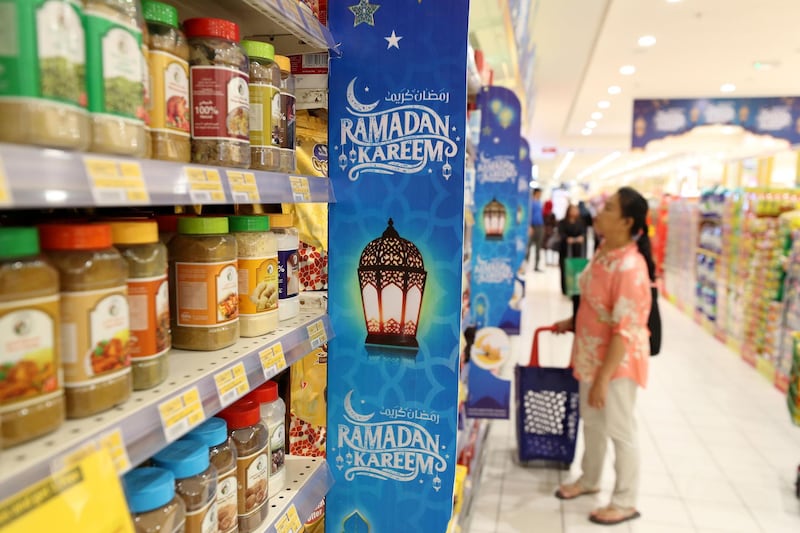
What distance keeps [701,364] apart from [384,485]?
19.0 ft

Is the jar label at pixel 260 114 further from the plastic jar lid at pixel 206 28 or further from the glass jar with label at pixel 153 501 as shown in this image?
the glass jar with label at pixel 153 501

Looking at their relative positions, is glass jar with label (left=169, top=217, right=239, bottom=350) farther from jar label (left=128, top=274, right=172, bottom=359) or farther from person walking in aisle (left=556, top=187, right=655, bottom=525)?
person walking in aisle (left=556, top=187, right=655, bottom=525)

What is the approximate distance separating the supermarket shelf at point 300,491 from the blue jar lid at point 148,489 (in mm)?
407

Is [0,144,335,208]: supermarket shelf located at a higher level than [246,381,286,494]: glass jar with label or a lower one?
higher

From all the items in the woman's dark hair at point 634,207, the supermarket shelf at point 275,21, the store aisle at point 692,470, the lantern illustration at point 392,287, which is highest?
the supermarket shelf at point 275,21

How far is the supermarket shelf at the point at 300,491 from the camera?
147cm

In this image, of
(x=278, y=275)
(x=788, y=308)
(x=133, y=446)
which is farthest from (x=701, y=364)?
(x=133, y=446)

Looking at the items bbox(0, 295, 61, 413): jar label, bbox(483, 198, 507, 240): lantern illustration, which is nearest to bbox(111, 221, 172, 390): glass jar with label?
bbox(0, 295, 61, 413): jar label

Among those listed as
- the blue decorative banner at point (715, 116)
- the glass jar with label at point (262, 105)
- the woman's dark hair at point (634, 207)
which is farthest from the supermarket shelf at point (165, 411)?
the blue decorative banner at point (715, 116)

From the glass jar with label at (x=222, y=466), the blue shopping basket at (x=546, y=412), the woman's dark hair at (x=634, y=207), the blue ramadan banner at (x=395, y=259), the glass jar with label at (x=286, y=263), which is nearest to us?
the glass jar with label at (x=222, y=466)

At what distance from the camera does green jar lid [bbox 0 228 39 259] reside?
0.74m

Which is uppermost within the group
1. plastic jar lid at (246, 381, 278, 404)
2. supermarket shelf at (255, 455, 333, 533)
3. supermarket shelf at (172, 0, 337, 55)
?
supermarket shelf at (172, 0, 337, 55)

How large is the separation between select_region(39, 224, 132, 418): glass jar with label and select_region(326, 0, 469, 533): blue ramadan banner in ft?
3.00

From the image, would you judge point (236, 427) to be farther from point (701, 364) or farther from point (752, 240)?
point (752, 240)
